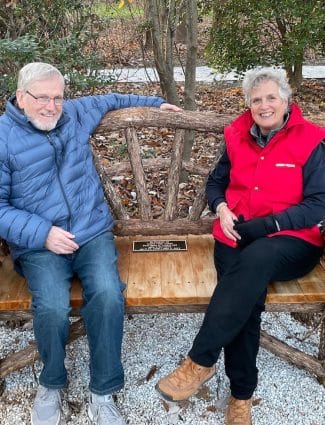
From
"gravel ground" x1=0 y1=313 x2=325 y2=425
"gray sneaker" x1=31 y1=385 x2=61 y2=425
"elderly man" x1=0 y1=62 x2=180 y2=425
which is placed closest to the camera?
"elderly man" x1=0 y1=62 x2=180 y2=425

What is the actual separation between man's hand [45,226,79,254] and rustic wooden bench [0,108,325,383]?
26 cm

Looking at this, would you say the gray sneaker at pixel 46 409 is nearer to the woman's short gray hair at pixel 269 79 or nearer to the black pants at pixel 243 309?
the black pants at pixel 243 309

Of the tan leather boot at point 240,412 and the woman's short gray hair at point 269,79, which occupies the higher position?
the woman's short gray hair at point 269,79

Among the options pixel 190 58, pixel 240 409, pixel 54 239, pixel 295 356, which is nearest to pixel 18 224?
pixel 54 239

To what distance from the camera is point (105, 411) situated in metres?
2.58

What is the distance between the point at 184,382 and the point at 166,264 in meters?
0.70

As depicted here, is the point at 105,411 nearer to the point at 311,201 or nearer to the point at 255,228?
the point at 255,228

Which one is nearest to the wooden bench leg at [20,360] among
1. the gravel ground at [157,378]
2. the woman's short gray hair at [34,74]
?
the gravel ground at [157,378]

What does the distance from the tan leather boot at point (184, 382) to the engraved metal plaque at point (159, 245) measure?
0.80 m

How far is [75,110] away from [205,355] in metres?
1.55

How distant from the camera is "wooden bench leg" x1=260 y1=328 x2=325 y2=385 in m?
2.91

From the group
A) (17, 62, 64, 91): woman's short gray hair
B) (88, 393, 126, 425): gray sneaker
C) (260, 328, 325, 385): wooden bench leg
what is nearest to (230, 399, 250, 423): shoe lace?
(260, 328, 325, 385): wooden bench leg

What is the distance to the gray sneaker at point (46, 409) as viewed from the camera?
8.50 ft

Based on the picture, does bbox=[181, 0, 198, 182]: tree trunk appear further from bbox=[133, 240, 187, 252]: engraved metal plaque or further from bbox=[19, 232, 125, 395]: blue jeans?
bbox=[19, 232, 125, 395]: blue jeans
